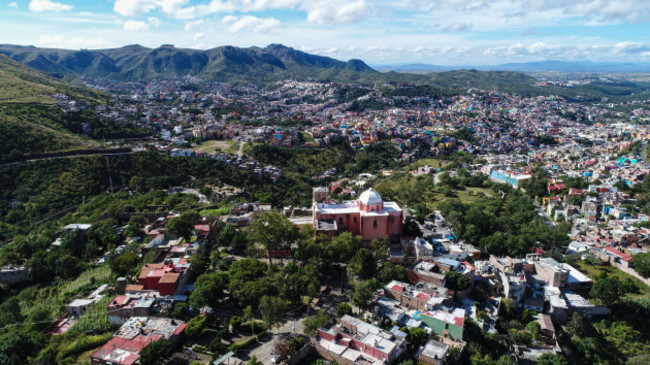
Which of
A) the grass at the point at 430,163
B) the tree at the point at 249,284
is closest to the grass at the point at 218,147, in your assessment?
the grass at the point at 430,163

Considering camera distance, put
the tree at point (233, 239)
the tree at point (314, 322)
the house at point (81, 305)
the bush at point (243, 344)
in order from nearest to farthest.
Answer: the bush at point (243, 344) < the tree at point (314, 322) < the house at point (81, 305) < the tree at point (233, 239)

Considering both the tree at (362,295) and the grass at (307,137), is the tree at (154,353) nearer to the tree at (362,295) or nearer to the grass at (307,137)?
the tree at (362,295)

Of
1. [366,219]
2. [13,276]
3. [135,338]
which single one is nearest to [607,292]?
[366,219]

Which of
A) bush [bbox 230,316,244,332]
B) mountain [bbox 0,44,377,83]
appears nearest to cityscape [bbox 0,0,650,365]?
bush [bbox 230,316,244,332]

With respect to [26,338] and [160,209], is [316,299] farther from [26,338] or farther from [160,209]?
[160,209]

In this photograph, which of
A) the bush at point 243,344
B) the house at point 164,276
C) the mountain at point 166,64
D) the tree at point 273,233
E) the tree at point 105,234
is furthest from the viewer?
the mountain at point 166,64

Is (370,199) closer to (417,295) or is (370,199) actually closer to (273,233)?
(273,233)
